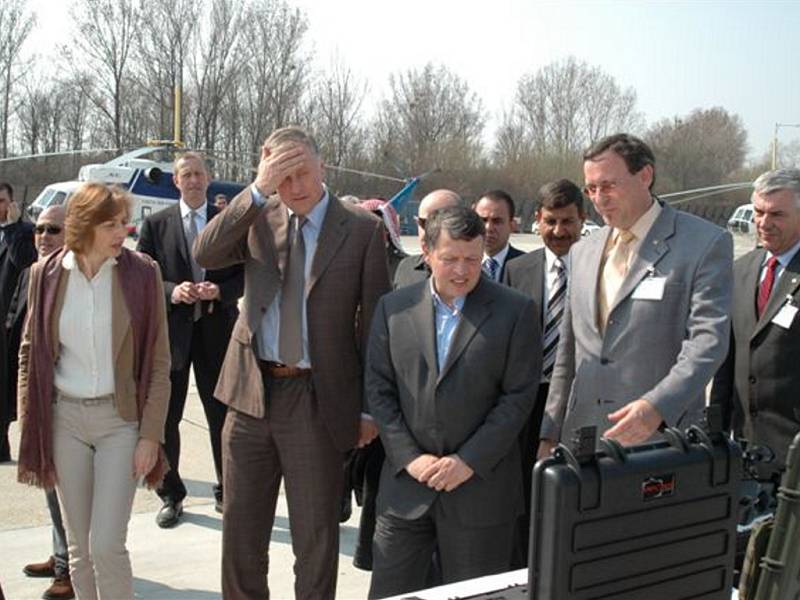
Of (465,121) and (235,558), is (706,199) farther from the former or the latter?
(235,558)

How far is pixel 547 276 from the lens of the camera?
157 inches

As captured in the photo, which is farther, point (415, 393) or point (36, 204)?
point (36, 204)

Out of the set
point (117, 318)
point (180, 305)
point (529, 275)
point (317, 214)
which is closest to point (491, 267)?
point (529, 275)

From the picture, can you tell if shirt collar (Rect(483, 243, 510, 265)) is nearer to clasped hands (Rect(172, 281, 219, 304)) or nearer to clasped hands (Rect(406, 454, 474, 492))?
clasped hands (Rect(172, 281, 219, 304))

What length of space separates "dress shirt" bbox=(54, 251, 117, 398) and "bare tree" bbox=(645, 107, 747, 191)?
68.0 m

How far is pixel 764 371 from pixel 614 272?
1.18 m

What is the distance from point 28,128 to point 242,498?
53.7 m

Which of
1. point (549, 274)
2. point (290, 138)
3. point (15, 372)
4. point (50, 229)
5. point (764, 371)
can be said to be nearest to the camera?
point (290, 138)

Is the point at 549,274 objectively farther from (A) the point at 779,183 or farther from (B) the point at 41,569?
(B) the point at 41,569

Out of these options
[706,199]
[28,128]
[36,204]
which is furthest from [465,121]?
[36,204]

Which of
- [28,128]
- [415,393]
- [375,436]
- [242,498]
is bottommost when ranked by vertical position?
[242,498]

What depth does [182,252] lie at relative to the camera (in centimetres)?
510

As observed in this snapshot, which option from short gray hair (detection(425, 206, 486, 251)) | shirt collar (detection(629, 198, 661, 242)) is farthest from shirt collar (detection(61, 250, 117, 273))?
shirt collar (detection(629, 198, 661, 242))

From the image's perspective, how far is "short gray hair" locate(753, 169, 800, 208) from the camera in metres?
4.00
